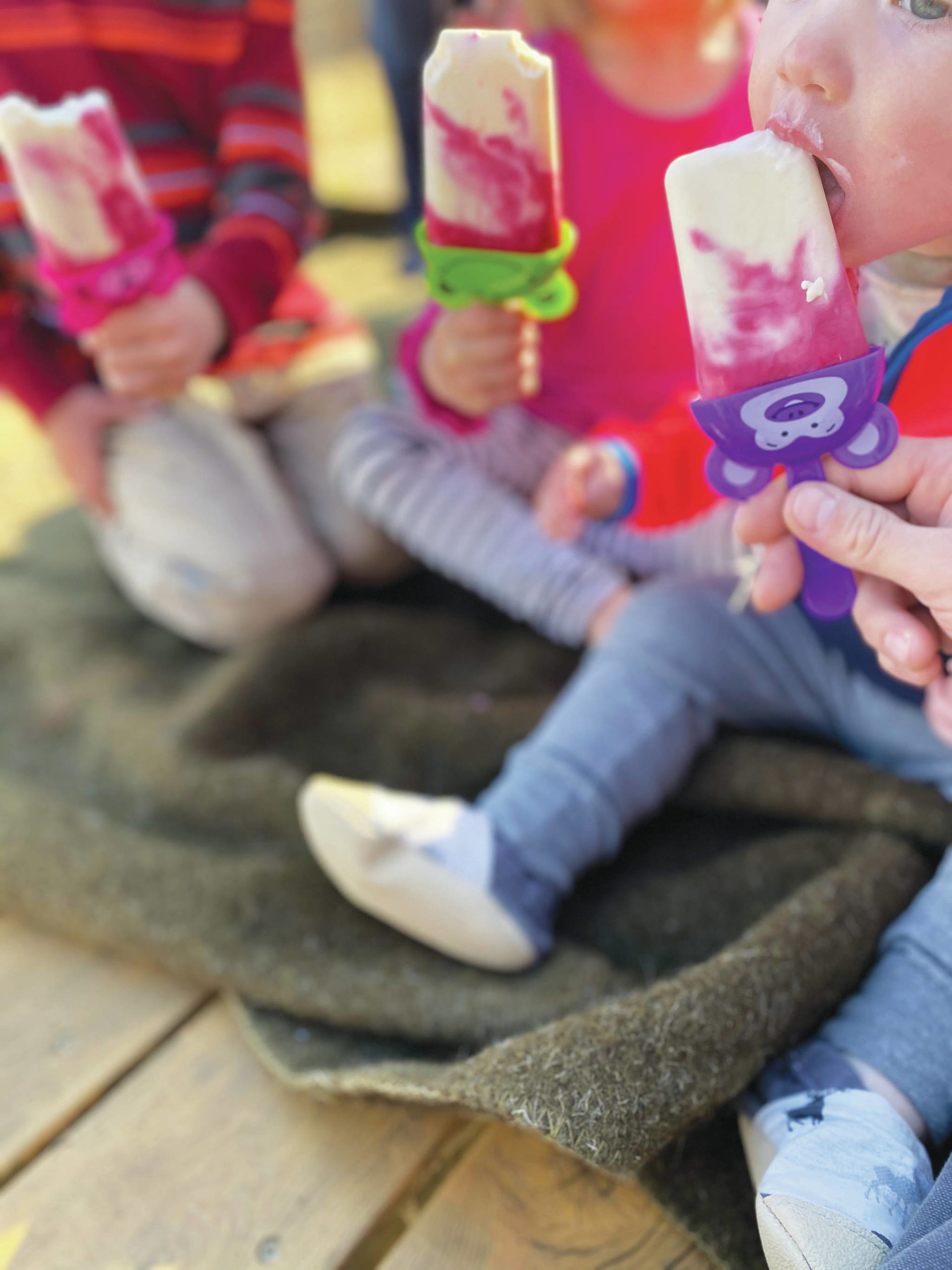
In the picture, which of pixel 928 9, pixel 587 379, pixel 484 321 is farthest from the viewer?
pixel 587 379

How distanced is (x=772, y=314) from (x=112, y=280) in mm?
638

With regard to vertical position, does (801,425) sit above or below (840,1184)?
above

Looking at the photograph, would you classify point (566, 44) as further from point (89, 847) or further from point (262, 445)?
point (89, 847)

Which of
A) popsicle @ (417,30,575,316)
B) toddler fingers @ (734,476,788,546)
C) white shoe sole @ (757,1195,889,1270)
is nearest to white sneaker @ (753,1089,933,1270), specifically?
white shoe sole @ (757,1195,889,1270)

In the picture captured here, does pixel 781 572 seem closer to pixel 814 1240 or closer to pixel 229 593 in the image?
pixel 814 1240

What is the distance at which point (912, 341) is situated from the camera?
24.7 inches

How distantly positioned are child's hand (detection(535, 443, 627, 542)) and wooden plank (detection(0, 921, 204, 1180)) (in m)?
0.53

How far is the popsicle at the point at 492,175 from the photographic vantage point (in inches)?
25.6

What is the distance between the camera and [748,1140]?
66 cm

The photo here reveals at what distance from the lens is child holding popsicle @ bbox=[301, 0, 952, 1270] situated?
50 centimetres

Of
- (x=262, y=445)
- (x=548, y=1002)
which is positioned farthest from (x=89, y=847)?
(x=262, y=445)

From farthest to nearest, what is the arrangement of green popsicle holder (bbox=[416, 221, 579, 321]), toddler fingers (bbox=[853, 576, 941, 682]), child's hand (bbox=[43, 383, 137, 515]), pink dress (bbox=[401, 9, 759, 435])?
child's hand (bbox=[43, 383, 137, 515]) < pink dress (bbox=[401, 9, 759, 435]) < green popsicle holder (bbox=[416, 221, 579, 321]) < toddler fingers (bbox=[853, 576, 941, 682])

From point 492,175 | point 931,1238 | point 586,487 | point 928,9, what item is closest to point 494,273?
point 492,175

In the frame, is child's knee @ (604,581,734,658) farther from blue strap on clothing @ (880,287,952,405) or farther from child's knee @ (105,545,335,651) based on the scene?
child's knee @ (105,545,335,651)
